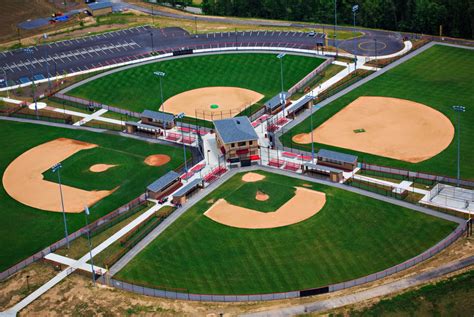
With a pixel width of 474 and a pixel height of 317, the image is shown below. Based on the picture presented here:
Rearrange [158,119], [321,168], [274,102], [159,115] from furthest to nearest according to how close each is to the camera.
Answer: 1. [274,102]
2. [159,115]
3. [158,119]
4. [321,168]

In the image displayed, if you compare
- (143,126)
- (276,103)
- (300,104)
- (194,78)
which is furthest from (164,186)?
(194,78)

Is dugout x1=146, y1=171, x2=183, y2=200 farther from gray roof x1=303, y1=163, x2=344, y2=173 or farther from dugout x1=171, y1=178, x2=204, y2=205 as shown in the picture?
gray roof x1=303, y1=163, x2=344, y2=173

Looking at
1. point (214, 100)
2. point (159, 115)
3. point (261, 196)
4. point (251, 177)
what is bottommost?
point (261, 196)

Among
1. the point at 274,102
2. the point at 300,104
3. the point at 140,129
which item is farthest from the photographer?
the point at 274,102

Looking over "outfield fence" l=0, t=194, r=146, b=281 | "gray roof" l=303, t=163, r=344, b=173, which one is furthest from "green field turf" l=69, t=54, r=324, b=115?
"outfield fence" l=0, t=194, r=146, b=281

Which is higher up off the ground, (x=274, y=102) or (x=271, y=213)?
(x=274, y=102)

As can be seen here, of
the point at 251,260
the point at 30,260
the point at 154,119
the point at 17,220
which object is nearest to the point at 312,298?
the point at 251,260

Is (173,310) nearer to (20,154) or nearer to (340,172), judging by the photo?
(340,172)

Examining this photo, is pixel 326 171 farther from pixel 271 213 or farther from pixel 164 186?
pixel 164 186
